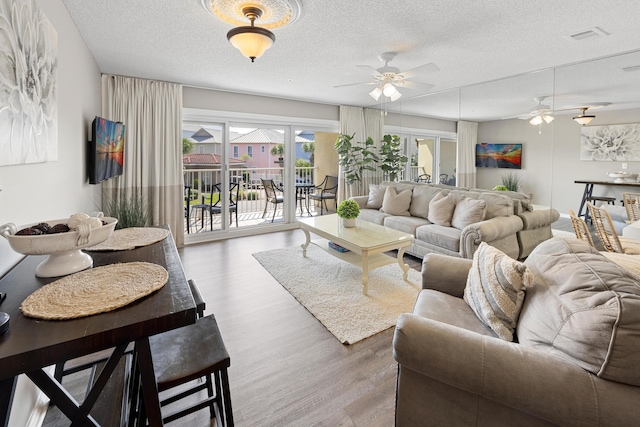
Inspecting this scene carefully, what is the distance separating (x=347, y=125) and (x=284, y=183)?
71.2 inches

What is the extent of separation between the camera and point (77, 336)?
0.77 metres

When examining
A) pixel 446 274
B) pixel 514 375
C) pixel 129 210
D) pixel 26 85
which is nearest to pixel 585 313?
pixel 514 375

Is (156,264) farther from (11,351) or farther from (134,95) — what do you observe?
(134,95)

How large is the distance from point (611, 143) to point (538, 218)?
1130 mm

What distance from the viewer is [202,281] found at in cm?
342

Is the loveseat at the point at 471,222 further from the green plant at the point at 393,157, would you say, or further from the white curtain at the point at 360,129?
the white curtain at the point at 360,129

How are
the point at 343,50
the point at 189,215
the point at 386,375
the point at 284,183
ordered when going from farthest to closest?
the point at 284,183 → the point at 189,215 → the point at 343,50 → the point at 386,375

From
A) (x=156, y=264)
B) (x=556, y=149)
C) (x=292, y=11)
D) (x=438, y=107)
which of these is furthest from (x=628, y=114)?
(x=156, y=264)

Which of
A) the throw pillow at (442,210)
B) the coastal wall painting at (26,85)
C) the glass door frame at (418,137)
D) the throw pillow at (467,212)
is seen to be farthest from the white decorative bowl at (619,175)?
the coastal wall painting at (26,85)

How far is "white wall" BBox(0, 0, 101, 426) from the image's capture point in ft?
4.49

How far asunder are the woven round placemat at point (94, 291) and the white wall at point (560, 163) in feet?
15.3

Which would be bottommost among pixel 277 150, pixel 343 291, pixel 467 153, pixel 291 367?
pixel 291 367

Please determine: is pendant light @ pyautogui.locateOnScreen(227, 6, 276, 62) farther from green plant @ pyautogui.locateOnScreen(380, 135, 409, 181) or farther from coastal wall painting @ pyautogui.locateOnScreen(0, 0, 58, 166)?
green plant @ pyautogui.locateOnScreen(380, 135, 409, 181)

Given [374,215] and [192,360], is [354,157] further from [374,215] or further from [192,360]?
[192,360]
